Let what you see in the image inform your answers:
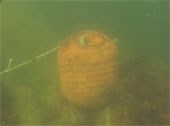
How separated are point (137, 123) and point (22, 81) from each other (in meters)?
2.04

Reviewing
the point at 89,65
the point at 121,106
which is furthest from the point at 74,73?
the point at 121,106

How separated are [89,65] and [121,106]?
0.78m

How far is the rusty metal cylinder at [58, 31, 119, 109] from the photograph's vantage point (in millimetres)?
2949

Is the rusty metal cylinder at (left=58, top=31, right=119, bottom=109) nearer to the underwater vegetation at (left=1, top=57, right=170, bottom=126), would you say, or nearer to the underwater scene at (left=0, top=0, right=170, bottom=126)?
the underwater scene at (left=0, top=0, right=170, bottom=126)

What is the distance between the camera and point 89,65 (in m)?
2.97

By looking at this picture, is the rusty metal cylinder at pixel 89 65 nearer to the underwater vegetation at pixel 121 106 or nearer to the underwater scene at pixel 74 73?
the underwater scene at pixel 74 73

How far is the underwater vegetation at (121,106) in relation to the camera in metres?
3.34

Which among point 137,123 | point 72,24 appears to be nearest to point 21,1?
point 72,24

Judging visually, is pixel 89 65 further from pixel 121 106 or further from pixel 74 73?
pixel 121 106

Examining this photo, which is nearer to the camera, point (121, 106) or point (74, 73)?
point (74, 73)

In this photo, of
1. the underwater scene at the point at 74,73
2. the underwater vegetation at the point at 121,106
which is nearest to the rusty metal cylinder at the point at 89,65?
the underwater scene at the point at 74,73

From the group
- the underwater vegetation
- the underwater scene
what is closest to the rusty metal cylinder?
the underwater scene

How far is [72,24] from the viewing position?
6527mm

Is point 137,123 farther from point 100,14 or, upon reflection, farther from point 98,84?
point 100,14
